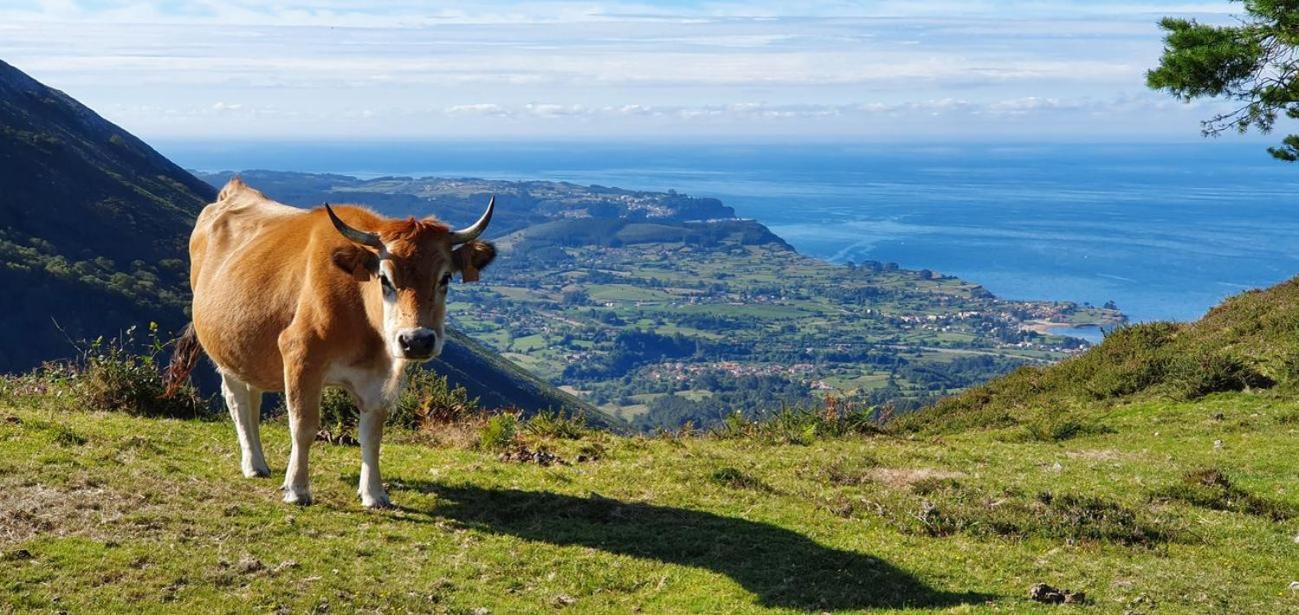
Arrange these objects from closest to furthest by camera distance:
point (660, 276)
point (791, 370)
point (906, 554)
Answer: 1. point (906, 554)
2. point (791, 370)
3. point (660, 276)

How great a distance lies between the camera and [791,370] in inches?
4144

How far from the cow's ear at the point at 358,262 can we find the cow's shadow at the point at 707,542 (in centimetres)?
228

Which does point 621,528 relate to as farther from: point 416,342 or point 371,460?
point 416,342

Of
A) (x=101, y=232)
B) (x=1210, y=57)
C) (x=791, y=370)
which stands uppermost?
(x=1210, y=57)

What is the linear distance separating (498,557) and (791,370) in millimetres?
98038

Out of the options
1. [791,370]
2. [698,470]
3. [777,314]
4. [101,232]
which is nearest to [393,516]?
[698,470]

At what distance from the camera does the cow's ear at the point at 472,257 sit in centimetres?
897

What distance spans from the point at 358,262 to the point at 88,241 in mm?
82769

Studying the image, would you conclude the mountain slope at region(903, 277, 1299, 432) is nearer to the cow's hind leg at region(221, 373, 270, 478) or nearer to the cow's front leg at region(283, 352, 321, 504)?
the cow's hind leg at region(221, 373, 270, 478)

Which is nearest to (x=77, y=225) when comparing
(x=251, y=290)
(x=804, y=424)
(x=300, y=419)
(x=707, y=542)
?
(x=804, y=424)

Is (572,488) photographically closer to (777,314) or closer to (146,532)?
(146,532)

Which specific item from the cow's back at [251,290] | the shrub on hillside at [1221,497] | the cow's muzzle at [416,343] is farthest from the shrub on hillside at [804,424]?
the cow's muzzle at [416,343]

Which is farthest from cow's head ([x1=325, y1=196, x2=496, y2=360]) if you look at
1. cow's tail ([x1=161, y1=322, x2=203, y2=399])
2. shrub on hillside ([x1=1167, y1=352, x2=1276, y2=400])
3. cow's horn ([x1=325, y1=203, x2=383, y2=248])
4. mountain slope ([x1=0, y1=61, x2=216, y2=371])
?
mountain slope ([x1=0, y1=61, x2=216, y2=371])

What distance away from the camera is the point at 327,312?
899 cm
